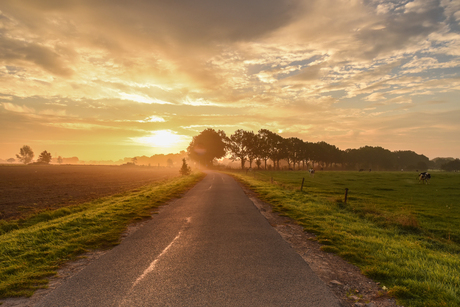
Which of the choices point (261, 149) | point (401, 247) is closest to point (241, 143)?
point (261, 149)

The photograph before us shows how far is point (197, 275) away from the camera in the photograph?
18.6ft

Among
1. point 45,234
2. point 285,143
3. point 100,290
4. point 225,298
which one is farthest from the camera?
point 285,143

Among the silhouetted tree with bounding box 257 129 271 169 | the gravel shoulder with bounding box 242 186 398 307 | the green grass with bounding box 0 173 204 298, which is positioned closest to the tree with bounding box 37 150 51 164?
the silhouetted tree with bounding box 257 129 271 169

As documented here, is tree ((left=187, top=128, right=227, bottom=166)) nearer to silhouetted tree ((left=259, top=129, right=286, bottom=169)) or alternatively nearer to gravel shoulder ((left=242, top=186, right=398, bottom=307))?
silhouetted tree ((left=259, top=129, right=286, bottom=169))

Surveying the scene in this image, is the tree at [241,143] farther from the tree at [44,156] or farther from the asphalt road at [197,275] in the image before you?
the tree at [44,156]

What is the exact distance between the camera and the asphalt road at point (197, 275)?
4652 mm

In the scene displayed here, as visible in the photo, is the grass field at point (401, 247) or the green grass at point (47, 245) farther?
the green grass at point (47, 245)

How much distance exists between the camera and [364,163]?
497 ft

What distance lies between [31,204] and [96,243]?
16.2 metres

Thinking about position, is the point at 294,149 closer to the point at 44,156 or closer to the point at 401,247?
the point at 401,247

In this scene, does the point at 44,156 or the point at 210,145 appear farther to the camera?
the point at 44,156

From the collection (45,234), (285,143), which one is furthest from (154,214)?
(285,143)

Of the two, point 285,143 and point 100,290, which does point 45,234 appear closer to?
point 100,290

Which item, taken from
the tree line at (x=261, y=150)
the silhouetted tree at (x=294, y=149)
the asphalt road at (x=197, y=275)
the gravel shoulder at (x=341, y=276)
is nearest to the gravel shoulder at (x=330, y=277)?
the gravel shoulder at (x=341, y=276)
